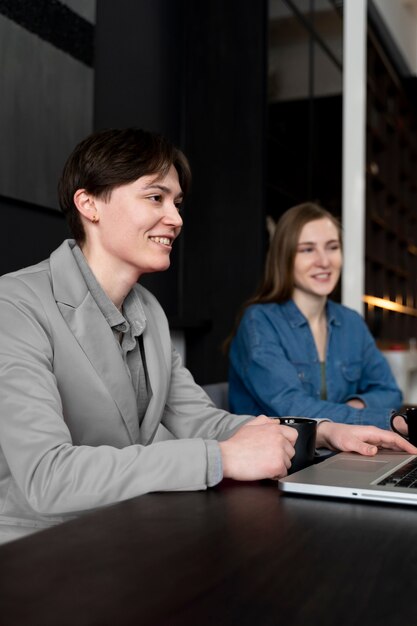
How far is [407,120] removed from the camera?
24.0 feet

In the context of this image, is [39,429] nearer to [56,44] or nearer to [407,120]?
[56,44]

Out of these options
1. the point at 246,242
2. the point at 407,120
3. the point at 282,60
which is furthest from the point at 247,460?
the point at 407,120

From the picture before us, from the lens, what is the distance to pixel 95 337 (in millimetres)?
1297

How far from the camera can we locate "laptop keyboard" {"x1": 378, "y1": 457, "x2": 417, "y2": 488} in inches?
39.1

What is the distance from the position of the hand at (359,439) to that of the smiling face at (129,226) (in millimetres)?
474

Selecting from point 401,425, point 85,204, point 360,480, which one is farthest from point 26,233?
point 360,480

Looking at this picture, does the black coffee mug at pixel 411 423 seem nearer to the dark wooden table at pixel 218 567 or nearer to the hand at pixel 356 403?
the dark wooden table at pixel 218 567

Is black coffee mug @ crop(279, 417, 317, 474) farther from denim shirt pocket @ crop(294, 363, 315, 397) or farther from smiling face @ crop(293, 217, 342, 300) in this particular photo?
smiling face @ crop(293, 217, 342, 300)

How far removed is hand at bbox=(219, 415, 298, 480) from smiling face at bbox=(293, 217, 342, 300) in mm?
1361

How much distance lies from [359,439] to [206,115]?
2.23m

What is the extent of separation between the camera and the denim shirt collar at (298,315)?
2.39m

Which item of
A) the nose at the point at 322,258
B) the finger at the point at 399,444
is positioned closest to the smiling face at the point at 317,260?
the nose at the point at 322,258

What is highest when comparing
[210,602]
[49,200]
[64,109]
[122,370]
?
[64,109]

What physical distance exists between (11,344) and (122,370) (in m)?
0.23
